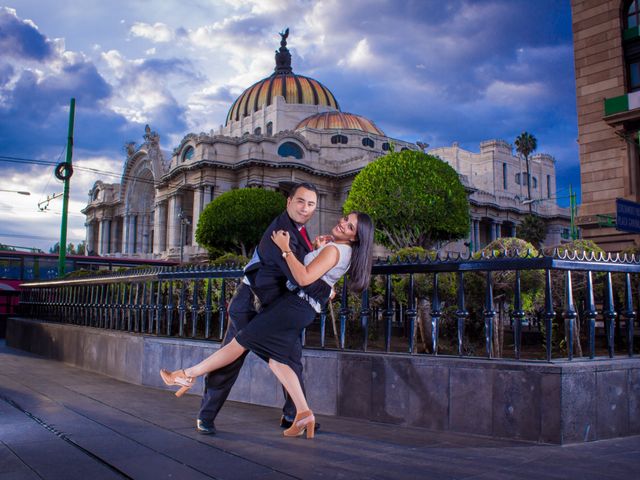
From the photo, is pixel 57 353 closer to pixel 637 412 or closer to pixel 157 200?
pixel 637 412

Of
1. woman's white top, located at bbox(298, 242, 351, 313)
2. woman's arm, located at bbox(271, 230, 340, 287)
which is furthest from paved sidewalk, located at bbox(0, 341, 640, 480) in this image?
woman's arm, located at bbox(271, 230, 340, 287)

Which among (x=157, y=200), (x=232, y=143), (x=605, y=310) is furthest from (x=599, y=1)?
(x=157, y=200)

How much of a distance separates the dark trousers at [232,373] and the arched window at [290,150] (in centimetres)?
5082

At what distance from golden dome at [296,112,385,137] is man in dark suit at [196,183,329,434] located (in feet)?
197

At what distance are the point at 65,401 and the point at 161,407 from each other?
1.01 m

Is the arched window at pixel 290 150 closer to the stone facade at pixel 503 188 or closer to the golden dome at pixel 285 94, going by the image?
the golden dome at pixel 285 94

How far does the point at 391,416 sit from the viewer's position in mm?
4914

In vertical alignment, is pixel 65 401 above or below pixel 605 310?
below

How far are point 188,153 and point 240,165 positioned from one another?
6.91m

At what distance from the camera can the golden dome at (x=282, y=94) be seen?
73.6 metres

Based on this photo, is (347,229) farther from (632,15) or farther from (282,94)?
(282,94)

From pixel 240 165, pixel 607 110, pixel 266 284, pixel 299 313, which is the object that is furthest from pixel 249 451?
pixel 240 165

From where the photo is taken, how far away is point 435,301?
5.06 m

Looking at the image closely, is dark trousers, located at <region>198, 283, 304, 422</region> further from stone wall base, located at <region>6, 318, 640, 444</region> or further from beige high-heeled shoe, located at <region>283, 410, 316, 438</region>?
stone wall base, located at <region>6, 318, 640, 444</region>
